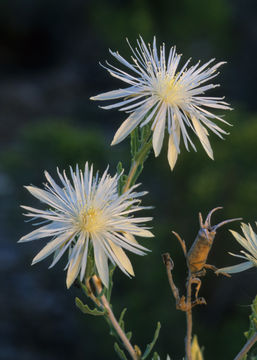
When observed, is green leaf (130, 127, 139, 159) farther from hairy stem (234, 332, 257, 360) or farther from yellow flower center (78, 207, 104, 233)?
hairy stem (234, 332, 257, 360)

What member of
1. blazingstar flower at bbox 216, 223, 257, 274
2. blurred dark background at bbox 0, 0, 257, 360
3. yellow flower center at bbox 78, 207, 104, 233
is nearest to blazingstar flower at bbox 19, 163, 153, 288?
yellow flower center at bbox 78, 207, 104, 233

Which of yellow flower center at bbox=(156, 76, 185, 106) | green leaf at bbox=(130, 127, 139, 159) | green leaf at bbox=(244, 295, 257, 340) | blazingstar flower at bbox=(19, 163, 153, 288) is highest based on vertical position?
yellow flower center at bbox=(156, 76, 185, 106)

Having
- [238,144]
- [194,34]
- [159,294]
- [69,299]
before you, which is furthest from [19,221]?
[194,34]

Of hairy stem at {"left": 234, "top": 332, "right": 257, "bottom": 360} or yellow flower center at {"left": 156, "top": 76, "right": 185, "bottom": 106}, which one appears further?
yellow flower center at {"left": 156, "top": 76, "right": 185, "bottom": 106}

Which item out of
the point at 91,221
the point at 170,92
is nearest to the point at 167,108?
the point at 170,92

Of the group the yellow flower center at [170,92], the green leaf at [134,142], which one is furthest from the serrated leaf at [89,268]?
the yellow flower center at [170,92]

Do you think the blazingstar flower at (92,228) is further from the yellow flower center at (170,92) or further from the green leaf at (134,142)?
the yellow flower center at (170,92)
